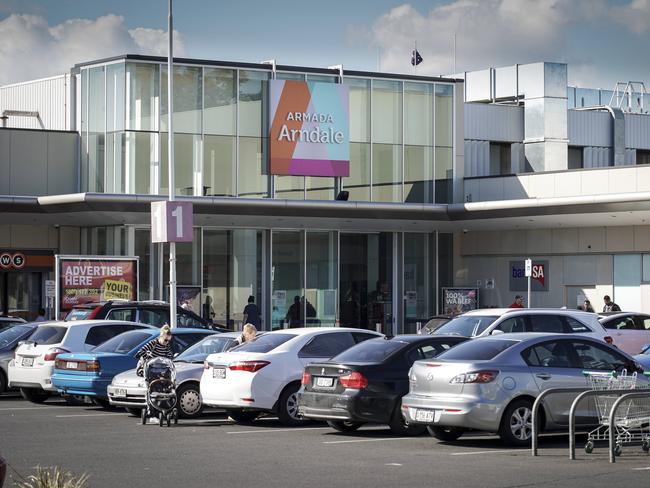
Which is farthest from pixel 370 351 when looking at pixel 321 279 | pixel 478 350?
pixel 321 279

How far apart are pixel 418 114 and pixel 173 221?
1693 cm

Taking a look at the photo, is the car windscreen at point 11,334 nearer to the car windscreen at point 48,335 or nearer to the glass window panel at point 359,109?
the car windscreen at point 48,335

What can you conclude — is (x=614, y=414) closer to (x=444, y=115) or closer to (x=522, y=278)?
(x=522, y=278)

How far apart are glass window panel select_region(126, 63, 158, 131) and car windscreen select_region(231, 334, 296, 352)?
20340 mm

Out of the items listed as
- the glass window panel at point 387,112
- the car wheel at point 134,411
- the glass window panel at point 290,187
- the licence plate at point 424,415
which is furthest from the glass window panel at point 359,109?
the licence plate at point 424,415

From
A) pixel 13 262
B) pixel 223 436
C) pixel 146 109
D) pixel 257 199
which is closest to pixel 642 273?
pixel 257 199

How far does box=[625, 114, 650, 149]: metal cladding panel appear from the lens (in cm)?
5122

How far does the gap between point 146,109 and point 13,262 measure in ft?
23.3

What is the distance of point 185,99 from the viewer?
39.5m

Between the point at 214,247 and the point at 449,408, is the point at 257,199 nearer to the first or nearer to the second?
the point at 214,247

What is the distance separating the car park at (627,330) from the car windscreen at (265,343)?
35.7ft

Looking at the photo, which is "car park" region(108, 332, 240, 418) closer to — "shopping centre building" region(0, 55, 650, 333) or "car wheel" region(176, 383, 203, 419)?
"car wheel" region(176, 383, 203, 419)

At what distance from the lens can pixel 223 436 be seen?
1769cm

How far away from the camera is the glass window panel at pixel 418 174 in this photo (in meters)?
43.3
